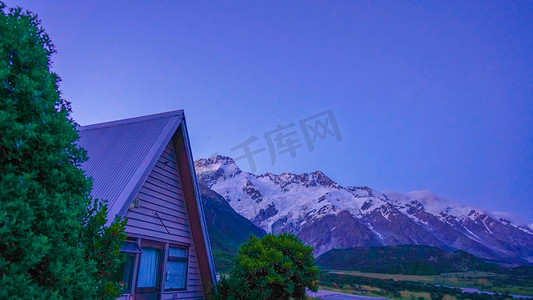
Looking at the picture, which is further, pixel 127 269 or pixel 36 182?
pixel 127 269

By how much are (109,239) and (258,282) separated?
732cm

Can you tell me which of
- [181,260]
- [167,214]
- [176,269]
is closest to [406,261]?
[181,260]

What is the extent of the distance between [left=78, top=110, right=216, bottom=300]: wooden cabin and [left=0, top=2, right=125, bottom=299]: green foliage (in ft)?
10.6

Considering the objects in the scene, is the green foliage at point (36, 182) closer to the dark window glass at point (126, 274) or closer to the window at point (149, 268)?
the dark window glass at point (126, 274)

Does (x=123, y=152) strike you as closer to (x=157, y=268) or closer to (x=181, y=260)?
(x=157, y=268)

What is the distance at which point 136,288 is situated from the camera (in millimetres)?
8680

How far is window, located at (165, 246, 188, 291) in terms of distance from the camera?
979cm

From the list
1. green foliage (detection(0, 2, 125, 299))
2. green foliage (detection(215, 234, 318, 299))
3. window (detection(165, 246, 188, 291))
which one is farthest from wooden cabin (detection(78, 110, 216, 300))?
green foliage (detection(0, 2, 125, 299))

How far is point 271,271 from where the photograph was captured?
1148 cm

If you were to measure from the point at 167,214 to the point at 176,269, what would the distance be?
5.13ft

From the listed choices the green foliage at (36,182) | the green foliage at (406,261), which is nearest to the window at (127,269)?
the green foliage at (36,182)

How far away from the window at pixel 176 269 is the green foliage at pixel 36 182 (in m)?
5.36

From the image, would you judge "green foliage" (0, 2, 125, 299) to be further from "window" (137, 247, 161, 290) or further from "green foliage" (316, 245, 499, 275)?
"green foliage" (316, 245, 499, 275)

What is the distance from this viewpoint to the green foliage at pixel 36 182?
11.2 feet
